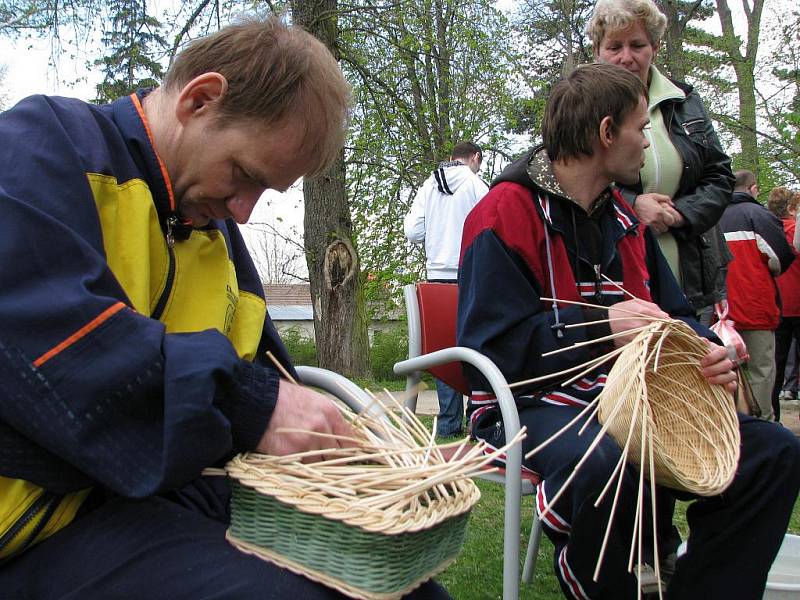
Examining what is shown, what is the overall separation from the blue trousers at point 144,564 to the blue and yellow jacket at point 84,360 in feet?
0.15

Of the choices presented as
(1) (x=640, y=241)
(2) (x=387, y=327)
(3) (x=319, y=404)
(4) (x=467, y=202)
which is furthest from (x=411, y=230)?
(2) (x=387, y=327)

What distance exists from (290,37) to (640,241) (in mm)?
1696

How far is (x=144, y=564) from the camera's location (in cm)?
111

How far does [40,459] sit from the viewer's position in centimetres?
108

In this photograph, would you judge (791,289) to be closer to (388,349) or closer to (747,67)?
(388,349)

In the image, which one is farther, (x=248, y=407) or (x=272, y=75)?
(x=272, y=75)

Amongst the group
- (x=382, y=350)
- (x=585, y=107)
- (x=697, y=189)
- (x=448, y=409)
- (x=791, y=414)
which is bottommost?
(x=382, y=350)

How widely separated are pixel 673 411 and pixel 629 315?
0.30 meters

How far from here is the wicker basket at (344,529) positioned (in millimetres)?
997

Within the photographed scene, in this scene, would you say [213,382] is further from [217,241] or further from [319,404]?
[217,241]

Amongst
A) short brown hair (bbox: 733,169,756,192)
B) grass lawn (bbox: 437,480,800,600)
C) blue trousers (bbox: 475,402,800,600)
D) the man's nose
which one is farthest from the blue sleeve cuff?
short brown hair (bbox: 733,169,756,192)

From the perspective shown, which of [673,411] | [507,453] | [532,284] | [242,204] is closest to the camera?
[242,204]

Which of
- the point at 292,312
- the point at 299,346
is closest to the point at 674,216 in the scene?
the point at 299,346

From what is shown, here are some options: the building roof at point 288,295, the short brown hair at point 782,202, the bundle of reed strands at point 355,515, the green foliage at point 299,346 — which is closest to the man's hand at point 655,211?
the bundle of reed strands at point 355,515
